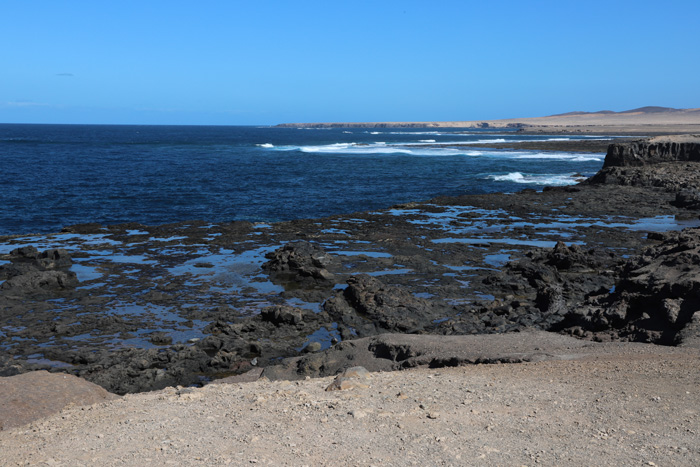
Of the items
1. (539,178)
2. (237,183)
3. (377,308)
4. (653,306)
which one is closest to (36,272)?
(377,308)

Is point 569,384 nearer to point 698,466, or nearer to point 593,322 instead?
point 698,466

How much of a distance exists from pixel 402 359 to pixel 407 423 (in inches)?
157

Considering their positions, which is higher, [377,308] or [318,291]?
[377,308]

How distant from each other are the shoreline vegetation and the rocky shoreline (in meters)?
0.06

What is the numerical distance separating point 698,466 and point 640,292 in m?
6.72

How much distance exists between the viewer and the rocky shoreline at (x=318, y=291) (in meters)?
11.5

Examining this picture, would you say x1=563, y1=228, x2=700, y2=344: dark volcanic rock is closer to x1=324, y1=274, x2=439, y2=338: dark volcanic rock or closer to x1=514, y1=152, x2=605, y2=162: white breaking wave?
x1=324, y1=274, x2=439, y2=338: dark volcanic rock

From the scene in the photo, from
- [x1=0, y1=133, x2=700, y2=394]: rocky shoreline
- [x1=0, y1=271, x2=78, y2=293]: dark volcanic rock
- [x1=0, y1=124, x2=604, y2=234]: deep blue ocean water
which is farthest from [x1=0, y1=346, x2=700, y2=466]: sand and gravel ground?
[x1=0, y1=124, x2=604, y2=234]: deep blue ocean water

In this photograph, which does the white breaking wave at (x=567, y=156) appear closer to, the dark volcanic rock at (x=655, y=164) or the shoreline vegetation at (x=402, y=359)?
the dark volcanic rock at (x=655, y=164)

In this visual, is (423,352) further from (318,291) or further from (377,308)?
(318,291)

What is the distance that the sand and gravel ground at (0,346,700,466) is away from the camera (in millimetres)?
6188

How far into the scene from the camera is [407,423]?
22.9 ft

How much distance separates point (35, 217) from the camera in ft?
101

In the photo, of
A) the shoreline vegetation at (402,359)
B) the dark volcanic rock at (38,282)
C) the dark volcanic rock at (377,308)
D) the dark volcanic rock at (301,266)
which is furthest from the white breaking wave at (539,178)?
the dark volcanic rock at (38,282)
